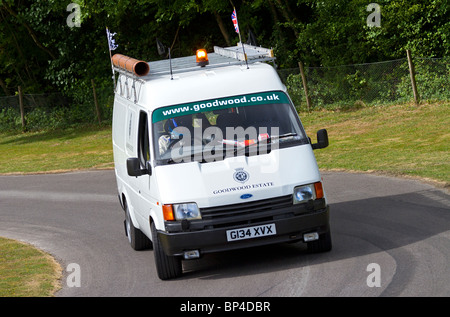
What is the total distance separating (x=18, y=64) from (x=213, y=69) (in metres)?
32.1

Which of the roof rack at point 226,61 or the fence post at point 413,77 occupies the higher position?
the roof rack at point 226,61

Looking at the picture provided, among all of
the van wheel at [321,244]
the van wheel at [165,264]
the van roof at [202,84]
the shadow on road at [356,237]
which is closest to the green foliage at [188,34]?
the shadow on road at [356,237]

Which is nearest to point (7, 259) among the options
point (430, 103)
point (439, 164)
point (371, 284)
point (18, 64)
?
point (371, 284)

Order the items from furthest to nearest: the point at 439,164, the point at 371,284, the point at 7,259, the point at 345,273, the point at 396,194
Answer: the point at 439,164 < the point at 396,194 < the point at 7,259 < the point at 345,273 < the point at 371,284

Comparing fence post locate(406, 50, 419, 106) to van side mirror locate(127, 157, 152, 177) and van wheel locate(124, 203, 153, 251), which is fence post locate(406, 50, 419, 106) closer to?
van wheel locate(124, 203, 153, 251)

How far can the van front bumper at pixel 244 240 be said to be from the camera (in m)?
9.66

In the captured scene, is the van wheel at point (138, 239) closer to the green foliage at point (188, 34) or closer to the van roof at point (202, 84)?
the van roof at point (202, 84)

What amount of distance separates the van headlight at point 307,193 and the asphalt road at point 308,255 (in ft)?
2.56

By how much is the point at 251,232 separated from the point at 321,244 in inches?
44.6

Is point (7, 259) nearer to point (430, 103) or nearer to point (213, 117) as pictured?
point (213, 117)

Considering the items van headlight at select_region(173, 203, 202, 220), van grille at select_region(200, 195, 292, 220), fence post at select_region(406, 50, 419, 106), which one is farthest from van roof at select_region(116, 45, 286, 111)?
fence post at select_region(406, 50, 419, 106)

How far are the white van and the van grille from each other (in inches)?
0.5

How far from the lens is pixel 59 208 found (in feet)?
57.0

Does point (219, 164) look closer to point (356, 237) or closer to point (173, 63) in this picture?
point (356, 237)
